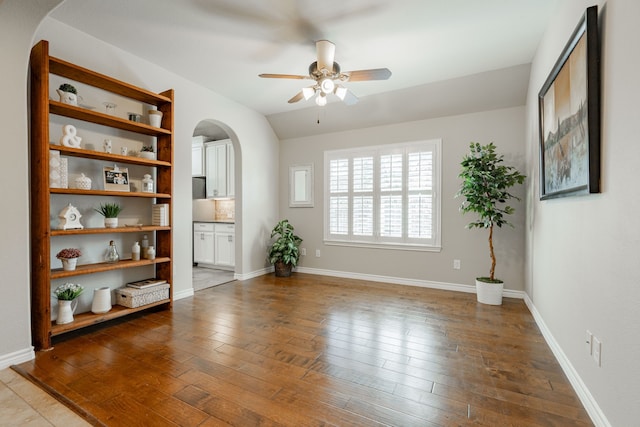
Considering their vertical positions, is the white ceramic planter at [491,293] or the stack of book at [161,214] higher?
the stack of book at [161,214]

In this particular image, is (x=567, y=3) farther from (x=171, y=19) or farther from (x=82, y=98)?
(x=82, y=98)

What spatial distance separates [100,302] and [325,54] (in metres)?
3.21

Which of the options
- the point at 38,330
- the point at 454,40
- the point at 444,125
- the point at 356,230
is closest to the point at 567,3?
the point at 454,40

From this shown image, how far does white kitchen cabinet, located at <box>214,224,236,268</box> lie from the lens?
539 centimetres

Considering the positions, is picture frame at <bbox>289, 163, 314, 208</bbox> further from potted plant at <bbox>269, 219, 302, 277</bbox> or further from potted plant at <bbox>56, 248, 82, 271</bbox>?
potted plant at <bbox>56, 248, 82, 271</bbox>

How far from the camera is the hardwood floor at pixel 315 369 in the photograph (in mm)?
1626

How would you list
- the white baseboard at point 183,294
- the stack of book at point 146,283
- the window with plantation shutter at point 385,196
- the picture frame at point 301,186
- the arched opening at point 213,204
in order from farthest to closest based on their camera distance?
the arched opening at point 213,204, the picture frame at point 301,186, the window with plantation shutter at point 385,196, the white baseboard at point 183,294, the stack of book at point 146,283

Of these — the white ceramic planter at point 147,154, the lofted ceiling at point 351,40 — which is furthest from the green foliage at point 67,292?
the lofted ceiling at point 351,40

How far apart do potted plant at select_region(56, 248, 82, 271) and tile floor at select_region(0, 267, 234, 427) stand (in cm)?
80

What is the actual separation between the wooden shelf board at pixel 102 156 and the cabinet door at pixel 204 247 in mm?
2710

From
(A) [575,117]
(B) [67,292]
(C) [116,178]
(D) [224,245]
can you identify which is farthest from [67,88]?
(A) [575,117]

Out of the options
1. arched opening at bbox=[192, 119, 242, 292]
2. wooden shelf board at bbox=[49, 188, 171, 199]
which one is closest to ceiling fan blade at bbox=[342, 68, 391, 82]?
wooden shelf board at bbox=[49, 188, 171, 199]

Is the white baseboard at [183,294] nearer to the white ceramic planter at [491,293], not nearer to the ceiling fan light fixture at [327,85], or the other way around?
the ceiling fan light fixture at [327,85]

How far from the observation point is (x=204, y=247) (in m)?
5.79
